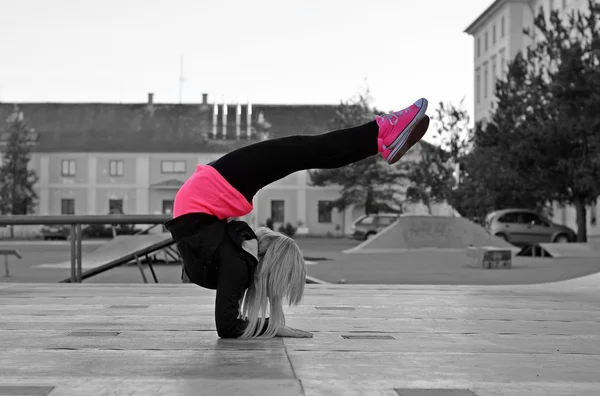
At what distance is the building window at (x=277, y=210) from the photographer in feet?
259

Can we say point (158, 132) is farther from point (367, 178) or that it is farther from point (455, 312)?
point (455, 312)

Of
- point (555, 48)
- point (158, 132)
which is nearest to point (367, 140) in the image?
point (555, 48)

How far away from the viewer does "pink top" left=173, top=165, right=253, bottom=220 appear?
4.90m

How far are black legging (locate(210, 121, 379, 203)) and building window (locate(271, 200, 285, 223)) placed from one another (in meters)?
73.8

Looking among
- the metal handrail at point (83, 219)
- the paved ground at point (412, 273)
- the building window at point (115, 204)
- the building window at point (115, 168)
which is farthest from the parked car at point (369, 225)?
the metal handrail at point (83, 219)

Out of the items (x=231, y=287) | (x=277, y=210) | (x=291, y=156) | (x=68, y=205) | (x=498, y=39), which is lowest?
(x=231, y=287)

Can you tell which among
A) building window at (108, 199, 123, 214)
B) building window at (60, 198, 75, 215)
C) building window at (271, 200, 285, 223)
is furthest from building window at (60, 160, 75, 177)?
building window at (271, 200, 285, 223)

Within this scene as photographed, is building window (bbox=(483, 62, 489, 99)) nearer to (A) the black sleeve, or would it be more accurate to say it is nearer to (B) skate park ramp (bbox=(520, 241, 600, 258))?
(B) skate park ramp (bbox=(520, 241, 600, 258))

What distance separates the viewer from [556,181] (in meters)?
37.0

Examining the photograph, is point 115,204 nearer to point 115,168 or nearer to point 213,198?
point 115,168

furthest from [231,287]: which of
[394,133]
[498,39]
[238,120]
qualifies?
[238,120]

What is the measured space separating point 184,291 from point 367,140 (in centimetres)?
426

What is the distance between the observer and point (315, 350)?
4312 millimetres

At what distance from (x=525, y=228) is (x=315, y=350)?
38.1 metres
